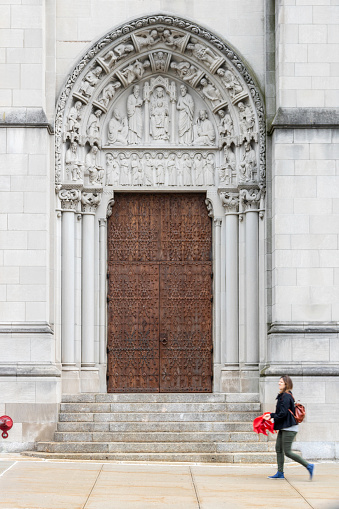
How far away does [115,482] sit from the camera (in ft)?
44.4

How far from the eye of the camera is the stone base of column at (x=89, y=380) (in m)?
18.8

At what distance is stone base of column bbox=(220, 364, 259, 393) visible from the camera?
18594mm

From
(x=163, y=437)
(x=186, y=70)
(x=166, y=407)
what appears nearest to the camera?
(x=163, y=437)

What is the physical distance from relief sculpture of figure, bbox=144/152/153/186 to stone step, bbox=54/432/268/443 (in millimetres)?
5206

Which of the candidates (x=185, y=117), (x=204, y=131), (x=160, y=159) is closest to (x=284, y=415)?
(x=160, y=159)

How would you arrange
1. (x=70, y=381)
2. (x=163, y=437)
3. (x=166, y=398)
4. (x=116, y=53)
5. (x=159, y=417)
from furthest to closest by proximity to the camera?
(x=116, y=53), (x=70, y=381), (x=166, y=398), (x=159, y=417), (x=163, y=437)

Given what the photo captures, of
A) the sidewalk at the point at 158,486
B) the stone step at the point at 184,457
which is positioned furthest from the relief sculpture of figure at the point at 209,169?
the sidewalk at the point at 158,486

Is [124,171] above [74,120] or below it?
below

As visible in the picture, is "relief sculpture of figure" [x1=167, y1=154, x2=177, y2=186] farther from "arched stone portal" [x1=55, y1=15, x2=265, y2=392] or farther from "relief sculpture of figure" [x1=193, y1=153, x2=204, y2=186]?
"relief sculpture of figure" [x1=193, y1=153, x2=204, y2=186]

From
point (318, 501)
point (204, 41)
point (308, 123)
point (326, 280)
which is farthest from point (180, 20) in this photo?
point (318, 501)

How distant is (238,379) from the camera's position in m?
18.8

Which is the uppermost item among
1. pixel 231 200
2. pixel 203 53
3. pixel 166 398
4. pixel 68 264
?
pixel 203 53

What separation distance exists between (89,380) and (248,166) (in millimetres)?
5175

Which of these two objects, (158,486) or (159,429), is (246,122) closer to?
(159,429)
